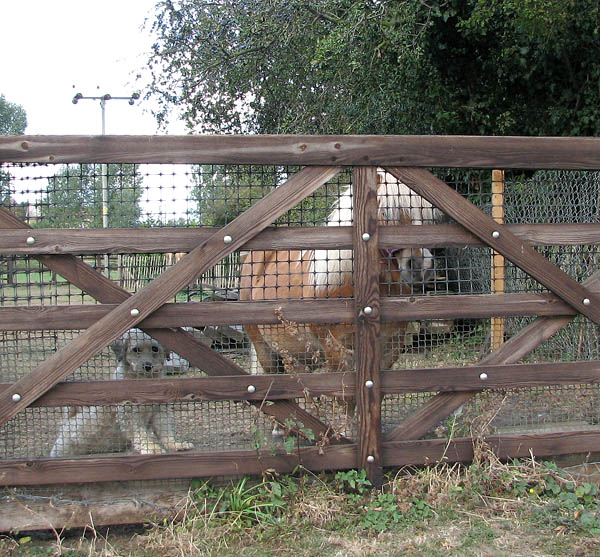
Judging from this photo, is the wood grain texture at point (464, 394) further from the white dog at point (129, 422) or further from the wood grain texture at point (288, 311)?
the white dog at point (129, 422)

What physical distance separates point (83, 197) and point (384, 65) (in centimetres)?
681

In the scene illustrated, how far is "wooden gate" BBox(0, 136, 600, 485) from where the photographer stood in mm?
3164

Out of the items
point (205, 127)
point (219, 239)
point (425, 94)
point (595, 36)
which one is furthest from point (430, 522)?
point (205, 127)

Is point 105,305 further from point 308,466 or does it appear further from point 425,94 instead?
point 425,94

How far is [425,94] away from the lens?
8.89m

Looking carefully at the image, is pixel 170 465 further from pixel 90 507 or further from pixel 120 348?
pixel 120 348

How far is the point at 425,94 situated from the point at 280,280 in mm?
5233

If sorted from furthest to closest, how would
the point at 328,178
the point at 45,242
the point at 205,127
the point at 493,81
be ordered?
the point at 205,127
the point at 493,81
the point at 328,178
the point at 45,242

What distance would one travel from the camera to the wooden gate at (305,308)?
3164 millimetres

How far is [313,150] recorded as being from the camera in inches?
132

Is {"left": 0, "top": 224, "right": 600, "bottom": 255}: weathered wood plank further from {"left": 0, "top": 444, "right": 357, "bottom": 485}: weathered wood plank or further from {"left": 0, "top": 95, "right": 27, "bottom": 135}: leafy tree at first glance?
{"left": 0, "top": 95, "right": 27, "bottom": 135}: leafy tree

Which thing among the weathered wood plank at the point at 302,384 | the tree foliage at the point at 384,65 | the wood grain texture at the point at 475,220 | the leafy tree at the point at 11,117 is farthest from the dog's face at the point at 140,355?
the leafy tree at the point at 11,117

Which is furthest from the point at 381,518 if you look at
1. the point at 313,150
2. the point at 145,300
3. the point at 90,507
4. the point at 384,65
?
the point at 384,65

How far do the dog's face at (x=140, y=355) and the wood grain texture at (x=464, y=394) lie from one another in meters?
1.67
